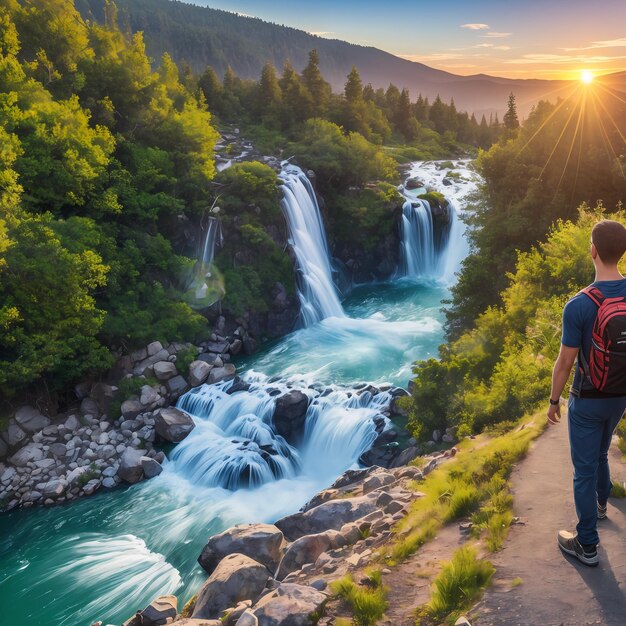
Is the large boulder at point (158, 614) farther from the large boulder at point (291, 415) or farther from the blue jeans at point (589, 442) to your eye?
the large boulder at point (291, 415)

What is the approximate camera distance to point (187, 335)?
2373 cm

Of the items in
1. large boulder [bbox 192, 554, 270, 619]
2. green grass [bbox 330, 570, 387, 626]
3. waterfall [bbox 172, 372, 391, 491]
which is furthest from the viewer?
waterfall [bbox 172, 372, 391, 491]

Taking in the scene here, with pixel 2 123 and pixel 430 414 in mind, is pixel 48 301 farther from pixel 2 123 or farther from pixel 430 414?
pixel 430 414

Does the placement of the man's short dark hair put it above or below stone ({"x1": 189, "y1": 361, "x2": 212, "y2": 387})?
above

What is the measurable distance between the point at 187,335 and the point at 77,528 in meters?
10.4

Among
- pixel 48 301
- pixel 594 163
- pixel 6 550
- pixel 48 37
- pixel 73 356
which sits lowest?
pixel 6 550

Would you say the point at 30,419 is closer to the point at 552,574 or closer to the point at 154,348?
the point at 154,348

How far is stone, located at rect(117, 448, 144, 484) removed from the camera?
1686 centimetres

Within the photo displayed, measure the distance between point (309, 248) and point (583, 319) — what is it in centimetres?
2928

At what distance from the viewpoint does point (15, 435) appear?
18.2 metres

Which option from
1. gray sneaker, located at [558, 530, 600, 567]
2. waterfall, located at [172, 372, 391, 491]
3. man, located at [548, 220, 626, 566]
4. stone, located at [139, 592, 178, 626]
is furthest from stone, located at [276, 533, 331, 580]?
waterfall, located at [172, 372, 391, 491]

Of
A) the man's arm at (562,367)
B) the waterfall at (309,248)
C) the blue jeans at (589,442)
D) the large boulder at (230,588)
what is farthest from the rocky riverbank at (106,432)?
the man's arm at (562,367)

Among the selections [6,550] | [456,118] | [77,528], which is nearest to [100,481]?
[77,528]

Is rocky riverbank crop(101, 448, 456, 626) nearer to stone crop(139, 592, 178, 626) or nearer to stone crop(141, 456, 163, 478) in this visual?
stone crop(139, 592, 178, 626)
